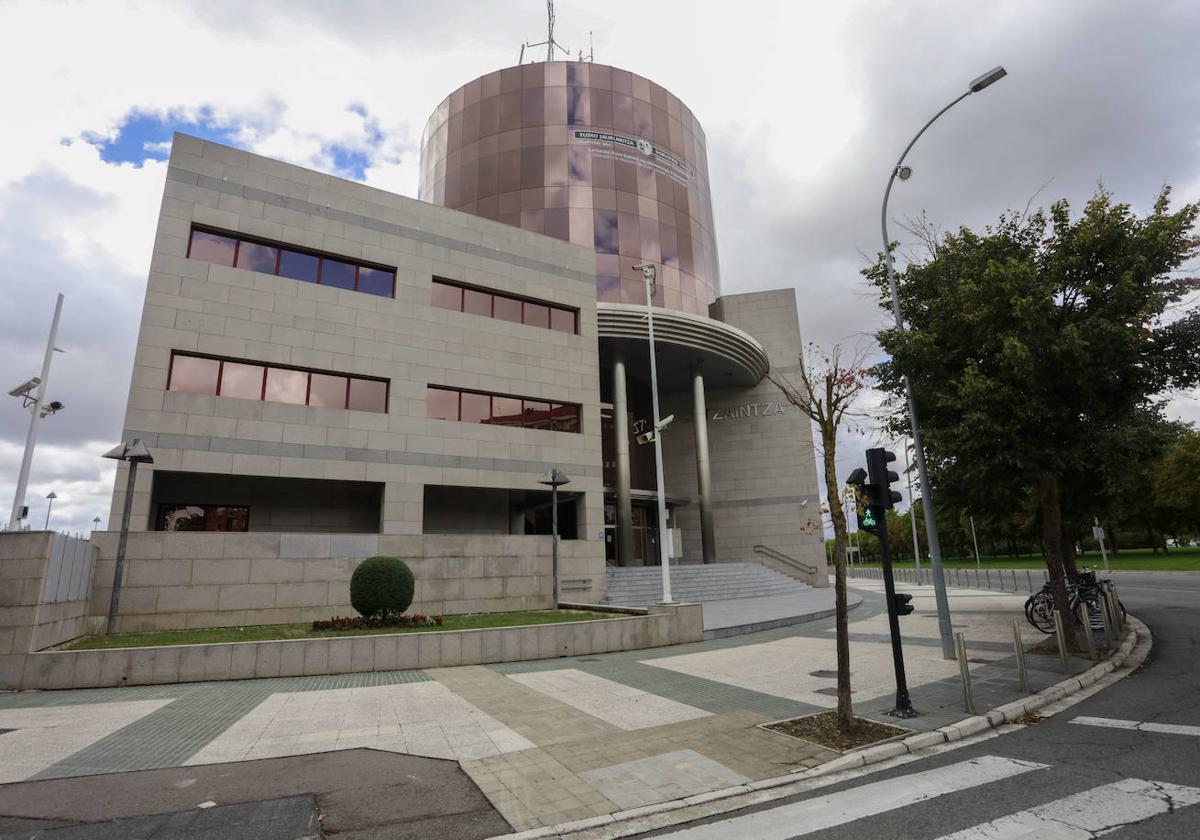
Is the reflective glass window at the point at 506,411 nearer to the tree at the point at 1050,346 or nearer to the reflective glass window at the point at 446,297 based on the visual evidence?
the reflective glass window at the point at 446,297

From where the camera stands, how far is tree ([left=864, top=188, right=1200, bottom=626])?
1178cm

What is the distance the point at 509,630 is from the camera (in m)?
13.6

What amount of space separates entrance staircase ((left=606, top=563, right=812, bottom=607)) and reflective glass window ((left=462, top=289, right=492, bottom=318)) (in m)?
13.2

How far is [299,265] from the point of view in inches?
882

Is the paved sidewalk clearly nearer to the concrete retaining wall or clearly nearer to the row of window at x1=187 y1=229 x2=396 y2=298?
the concrete retaining wall

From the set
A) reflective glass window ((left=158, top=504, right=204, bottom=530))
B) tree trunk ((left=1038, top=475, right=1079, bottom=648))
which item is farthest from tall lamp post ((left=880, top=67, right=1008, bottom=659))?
reflective glass window ((left=158, top=504, right=204, bottom=530))

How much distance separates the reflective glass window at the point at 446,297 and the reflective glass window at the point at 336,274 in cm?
326

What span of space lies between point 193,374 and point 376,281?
7306 millimetres

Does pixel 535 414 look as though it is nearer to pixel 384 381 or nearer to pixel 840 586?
pixel 384 381

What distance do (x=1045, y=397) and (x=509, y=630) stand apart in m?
12.7

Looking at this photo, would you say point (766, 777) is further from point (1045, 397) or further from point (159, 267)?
point (159, 267)

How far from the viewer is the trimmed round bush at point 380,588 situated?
48.7 ft

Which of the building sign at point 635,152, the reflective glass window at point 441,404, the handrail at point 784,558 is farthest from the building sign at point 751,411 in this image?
the reflective glass window at point 441,404

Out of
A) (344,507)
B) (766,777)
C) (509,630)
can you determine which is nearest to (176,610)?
(344,507)
